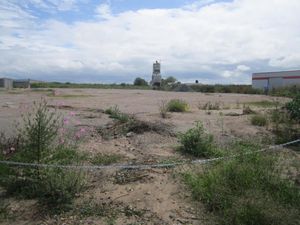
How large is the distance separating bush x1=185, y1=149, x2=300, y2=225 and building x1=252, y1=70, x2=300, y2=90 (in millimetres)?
58955

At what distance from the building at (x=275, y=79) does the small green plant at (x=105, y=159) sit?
191ft

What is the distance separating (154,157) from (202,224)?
2.88 metres

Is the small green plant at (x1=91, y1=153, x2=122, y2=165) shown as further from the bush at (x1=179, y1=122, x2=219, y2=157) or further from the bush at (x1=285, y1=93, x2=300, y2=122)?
the bush at (x1=285, y1=93, x2=300, y2=122)

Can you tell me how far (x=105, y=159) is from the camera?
8.19m

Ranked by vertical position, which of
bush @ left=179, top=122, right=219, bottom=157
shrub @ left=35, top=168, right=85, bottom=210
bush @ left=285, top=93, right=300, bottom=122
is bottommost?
shrub @ left=35, top=168, right=85, bottom=210

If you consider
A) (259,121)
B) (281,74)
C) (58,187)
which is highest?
(281,74)

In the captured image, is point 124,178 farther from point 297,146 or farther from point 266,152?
point 297,146

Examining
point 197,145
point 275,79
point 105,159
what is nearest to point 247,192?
point 197,145

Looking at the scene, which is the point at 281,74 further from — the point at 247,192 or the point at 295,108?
the point at 247,192

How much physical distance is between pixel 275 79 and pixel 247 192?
225 ft

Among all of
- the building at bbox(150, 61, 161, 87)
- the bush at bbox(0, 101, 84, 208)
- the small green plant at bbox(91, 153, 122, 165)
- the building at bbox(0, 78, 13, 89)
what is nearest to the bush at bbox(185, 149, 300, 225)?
the small green plant at bbox(91, 153, 122, 165)

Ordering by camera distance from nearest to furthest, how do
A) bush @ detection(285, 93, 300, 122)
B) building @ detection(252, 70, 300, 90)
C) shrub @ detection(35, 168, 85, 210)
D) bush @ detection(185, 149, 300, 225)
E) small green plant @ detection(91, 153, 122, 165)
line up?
bush @ detection(185, 149, 300, 225)
shrub @ detection(35, 168, 85, 210)
small green plant @ detection(91, 153, 122, 165)
bush @ detection(285, 93, 300, 122)
building @ detection(252, 70, 300, 90)

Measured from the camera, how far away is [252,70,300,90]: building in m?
66.7

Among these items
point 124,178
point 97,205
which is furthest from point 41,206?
point 124,178
